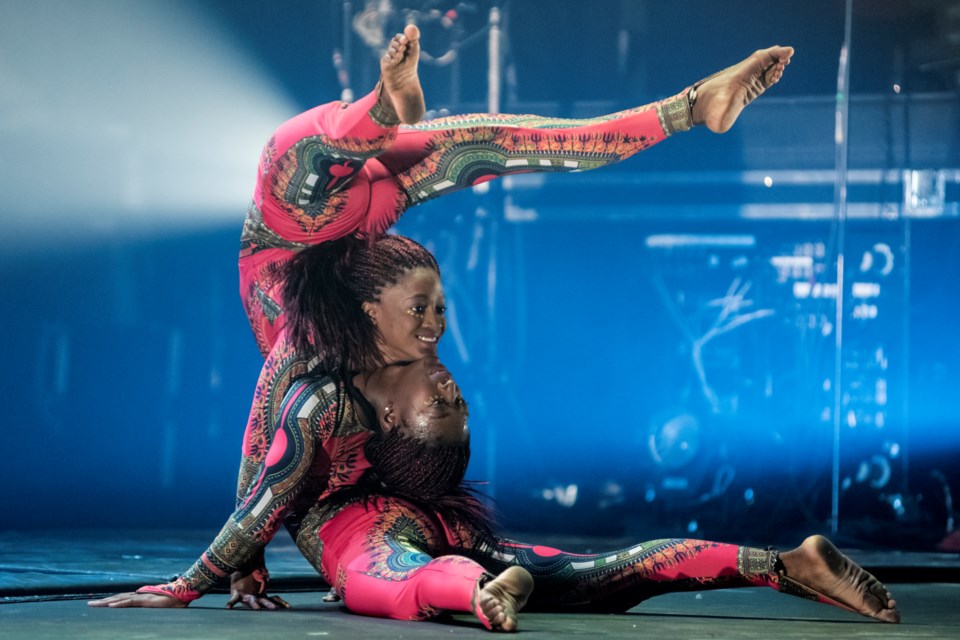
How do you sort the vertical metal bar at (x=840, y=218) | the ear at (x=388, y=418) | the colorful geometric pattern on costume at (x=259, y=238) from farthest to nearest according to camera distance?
1. the vertical metal bar at (x=840, y=218)
2. the colorful geometric pattern on costume at (x=259, y=238)
3. the ear at (x=388, y=418)

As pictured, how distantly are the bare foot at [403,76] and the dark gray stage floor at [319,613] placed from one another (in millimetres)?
798

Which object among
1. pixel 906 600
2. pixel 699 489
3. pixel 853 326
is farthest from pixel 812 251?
pixel 906 600

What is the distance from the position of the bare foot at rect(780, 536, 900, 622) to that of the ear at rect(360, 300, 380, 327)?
848 millimetres

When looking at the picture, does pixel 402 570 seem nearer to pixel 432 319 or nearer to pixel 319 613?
pixel 319 613

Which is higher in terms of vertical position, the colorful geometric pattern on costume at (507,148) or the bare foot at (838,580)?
the colorful geometric pattern on costume at (507,148)

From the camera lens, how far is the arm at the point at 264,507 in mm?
2188

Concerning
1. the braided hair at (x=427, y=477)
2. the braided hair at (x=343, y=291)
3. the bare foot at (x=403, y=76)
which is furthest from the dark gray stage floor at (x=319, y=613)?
the bare foot at (x=403, y=76)

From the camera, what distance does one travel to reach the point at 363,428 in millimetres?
2264

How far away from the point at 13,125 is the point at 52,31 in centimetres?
36

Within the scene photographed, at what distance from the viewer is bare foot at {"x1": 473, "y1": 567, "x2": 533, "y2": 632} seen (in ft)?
5.79

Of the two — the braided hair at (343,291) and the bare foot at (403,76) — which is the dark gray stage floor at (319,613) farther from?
the bare foot at (403,76)

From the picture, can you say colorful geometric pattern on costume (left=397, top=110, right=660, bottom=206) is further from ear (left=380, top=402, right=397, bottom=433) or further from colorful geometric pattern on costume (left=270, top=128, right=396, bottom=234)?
ear (left=380, top=402, right=397, bottom=433)

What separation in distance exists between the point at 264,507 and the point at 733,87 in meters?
1.10

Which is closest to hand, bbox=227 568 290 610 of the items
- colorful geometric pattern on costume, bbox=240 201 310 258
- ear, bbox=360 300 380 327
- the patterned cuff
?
ear, bbox=360 300 380 327
